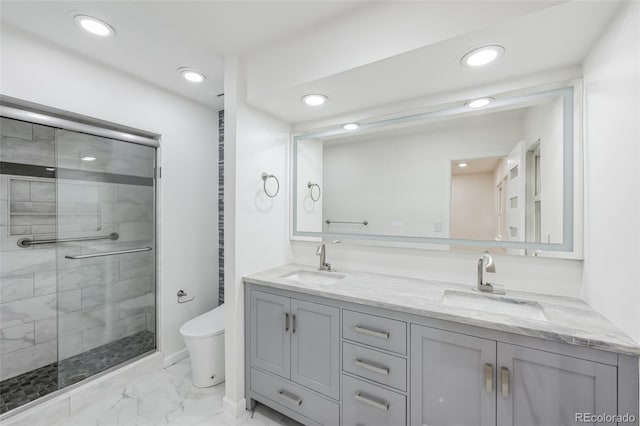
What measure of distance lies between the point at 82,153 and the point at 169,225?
0.80m

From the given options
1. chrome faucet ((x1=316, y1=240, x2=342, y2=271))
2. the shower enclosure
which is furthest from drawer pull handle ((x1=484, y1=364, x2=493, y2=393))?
the shower enclosure

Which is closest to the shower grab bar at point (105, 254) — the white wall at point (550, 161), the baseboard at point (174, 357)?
the baseboard at point (174, 357)

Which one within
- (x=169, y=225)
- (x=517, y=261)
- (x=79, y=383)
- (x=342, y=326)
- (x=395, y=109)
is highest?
(x=395, y=109)

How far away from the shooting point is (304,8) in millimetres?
1385

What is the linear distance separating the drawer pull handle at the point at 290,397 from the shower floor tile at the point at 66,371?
1358 mm

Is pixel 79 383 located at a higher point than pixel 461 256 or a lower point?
lower

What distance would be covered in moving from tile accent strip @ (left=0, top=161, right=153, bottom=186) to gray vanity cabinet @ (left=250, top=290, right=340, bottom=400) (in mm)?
1411

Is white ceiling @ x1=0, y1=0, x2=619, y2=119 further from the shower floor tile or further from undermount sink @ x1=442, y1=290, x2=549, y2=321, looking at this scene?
the shower floor tile

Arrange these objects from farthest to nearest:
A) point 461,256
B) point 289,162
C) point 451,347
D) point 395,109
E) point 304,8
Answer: point 289,162, point 395,109, point 461,256, point 304,8, point 451,347

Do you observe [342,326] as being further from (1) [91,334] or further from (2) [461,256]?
(1) [91,334]

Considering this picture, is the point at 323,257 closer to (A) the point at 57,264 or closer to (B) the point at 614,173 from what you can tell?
(B) the point at 614,173

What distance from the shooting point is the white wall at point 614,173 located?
940mm

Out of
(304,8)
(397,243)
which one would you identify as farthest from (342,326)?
(304,8)

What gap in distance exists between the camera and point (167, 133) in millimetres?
2359
